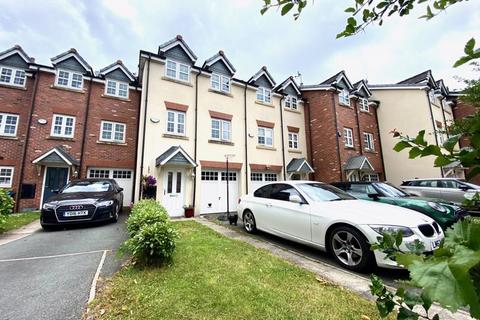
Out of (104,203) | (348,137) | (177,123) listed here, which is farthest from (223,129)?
(348,137)

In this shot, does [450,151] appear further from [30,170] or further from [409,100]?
[409,100]

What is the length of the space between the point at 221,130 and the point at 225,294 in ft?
37.0

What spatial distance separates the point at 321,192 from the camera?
5.94 meters

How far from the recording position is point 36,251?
5.43m

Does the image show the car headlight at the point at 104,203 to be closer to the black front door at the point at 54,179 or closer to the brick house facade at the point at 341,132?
the black front door at the point at 54,179

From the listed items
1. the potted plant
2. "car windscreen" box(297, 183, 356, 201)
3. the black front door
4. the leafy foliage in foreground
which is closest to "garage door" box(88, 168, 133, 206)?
the black front door

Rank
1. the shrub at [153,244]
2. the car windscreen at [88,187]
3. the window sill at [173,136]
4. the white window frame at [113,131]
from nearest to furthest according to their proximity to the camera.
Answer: the shrub at [153,244] → the car windscreen at [88,187] → the window sill at [173,136] → the white window frame at [113,131]

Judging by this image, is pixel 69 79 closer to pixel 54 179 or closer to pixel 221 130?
pixel 54 179

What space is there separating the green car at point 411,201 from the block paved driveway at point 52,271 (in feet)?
23.8

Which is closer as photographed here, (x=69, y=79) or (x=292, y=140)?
(x=69, y=79)

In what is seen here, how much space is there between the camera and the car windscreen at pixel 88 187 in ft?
28.6

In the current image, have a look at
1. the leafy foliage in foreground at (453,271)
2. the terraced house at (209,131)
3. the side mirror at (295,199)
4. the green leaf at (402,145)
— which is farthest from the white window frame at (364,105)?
the leafy foliage in foreground at (453,271)

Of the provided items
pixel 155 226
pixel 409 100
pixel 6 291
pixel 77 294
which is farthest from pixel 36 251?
pixel 409 100

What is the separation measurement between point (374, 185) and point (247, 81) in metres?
10.6
